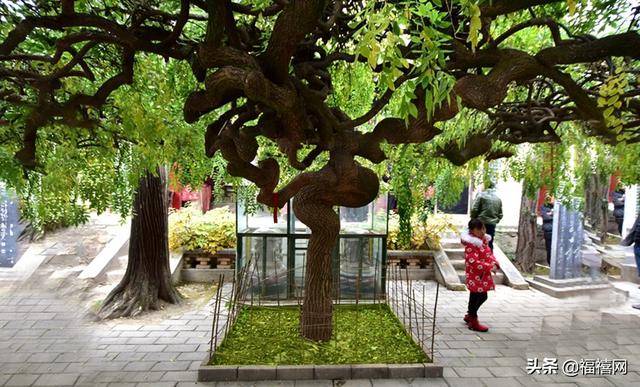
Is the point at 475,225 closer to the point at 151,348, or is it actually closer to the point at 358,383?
the point at 358,383

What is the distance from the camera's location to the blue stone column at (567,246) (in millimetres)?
7078

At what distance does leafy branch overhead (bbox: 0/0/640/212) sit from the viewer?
2182 millimetres

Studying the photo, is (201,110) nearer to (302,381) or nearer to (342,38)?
(342,38)

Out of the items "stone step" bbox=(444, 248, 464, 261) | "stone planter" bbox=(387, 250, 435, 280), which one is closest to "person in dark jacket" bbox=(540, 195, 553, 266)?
"stone step" bbox=(444, 248, 464, 261)

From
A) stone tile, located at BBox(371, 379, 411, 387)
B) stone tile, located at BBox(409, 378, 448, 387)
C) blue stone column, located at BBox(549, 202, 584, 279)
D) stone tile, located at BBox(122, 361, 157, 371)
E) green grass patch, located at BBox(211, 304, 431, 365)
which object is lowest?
stone tile, located at BBox(122, 361, 157, 371)

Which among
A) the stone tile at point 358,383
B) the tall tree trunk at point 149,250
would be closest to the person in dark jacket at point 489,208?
the stone tile at point 358,383

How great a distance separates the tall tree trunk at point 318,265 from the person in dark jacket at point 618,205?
6.69 metres

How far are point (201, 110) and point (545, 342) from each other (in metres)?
4.82

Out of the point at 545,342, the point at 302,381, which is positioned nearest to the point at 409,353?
the point at 302,381

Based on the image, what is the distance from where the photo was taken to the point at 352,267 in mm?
6465

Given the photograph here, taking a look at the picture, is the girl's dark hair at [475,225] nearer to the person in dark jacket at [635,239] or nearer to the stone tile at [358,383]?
the stone tile at [358,383]

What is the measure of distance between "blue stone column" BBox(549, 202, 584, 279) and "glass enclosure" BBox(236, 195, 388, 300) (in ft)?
11.0

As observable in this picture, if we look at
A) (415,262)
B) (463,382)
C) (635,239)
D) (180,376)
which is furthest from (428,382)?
(635,239)

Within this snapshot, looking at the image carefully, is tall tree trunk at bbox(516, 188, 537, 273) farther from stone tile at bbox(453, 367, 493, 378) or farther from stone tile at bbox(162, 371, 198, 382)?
stone tile at bbox(162, 371, 198, 382)
